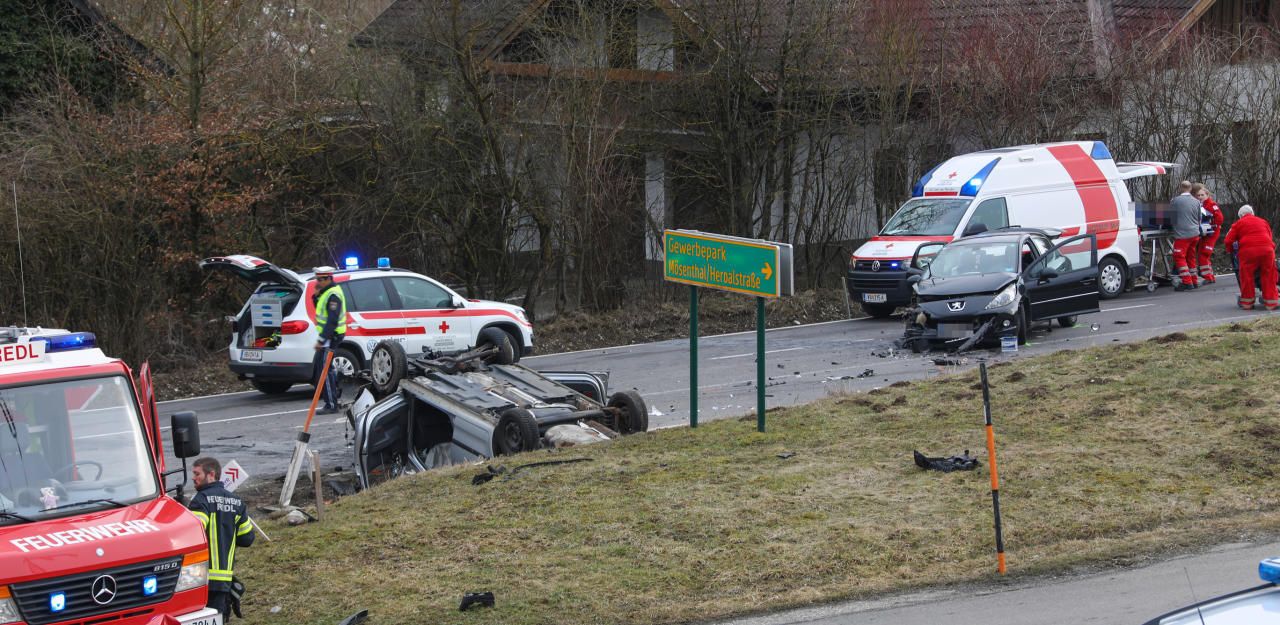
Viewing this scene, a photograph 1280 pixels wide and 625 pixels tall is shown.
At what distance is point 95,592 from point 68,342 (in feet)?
6.53

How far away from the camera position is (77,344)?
7691mm

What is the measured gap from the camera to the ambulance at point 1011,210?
2142cm

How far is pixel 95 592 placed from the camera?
635 centimetres

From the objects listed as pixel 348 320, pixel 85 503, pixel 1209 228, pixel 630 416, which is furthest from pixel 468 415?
pixel 1209 228

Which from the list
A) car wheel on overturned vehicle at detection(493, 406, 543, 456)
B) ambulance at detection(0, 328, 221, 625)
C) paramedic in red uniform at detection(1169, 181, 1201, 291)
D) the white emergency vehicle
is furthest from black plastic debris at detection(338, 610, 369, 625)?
paramedic in red uniform at detection(1169, 181, 1201, 291)

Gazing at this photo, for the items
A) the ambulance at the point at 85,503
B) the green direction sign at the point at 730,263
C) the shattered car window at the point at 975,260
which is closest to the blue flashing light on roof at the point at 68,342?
the ambulance at the point at 85,503

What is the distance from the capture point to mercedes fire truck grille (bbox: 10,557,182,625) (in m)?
6.18

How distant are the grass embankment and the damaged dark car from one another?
440cm

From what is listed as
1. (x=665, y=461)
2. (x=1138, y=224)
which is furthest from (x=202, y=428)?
(x=1138, y=224)

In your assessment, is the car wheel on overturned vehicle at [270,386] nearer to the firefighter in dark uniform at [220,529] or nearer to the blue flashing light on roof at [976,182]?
the firefighter in dark uniform at [220,529]

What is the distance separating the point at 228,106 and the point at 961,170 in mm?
13037

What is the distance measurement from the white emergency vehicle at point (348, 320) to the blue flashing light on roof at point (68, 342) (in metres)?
8.07

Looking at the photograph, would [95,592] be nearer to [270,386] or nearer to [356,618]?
[356,618]

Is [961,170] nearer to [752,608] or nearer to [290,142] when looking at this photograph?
[290,142]
